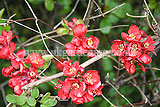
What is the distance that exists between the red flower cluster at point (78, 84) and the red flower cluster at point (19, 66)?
0.44 ft

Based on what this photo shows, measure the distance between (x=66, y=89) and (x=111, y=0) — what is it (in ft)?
3.03

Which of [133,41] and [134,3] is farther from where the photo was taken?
[134,3]

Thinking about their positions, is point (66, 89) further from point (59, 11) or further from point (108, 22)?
point (59, 11)

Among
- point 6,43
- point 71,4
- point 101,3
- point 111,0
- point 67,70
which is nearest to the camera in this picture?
point 67,70

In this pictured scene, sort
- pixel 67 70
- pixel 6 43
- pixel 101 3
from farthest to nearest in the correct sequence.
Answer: pixel 101 3
pixel 6 43
pixel 67 70

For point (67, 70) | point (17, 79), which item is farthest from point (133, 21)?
point (17, 79)

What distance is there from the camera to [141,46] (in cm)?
98

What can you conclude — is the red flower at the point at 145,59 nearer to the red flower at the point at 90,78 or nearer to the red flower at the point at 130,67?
the red flower at the point at 130,67

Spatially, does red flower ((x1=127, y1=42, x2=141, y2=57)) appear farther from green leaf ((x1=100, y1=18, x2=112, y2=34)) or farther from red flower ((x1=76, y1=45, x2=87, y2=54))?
green leaf ((x1=100, y1=18, x2=112, y2=34))

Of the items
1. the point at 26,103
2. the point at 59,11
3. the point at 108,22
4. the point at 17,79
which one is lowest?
the point at 26,103

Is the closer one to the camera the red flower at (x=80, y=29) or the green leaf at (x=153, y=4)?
the red flower at (x=80, y=29)

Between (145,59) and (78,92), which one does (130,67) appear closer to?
(145,59)

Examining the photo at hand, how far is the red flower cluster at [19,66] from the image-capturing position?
95 cm

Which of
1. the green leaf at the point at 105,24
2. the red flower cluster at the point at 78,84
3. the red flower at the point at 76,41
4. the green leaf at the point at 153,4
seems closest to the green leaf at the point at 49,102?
the red flower cluster at the point at 78,84
